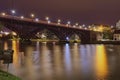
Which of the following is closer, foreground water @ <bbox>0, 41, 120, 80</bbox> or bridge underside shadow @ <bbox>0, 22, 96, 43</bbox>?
foreground water @ <bbox>0, 41, 120, 80</bbox>

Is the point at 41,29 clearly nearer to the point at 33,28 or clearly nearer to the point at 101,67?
the point at 33,28

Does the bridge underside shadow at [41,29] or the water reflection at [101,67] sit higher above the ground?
the bridge underside shadow at [41,29]

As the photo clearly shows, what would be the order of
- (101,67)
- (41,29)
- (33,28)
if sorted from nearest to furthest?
(101,67)
(33,28)
(41,29)

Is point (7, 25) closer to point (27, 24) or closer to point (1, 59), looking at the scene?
point (27, 24)

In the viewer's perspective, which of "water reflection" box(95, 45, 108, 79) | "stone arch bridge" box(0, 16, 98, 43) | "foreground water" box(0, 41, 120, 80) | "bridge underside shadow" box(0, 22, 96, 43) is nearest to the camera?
"foreground water" box(0, 41, 120, 80)

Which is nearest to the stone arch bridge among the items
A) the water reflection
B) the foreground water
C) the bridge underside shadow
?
the bridge underside shadow

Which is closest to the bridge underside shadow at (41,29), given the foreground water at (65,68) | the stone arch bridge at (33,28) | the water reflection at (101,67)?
the stone arch bridge at (33,28)

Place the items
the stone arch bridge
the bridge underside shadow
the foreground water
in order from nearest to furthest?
1. the foreground water
2. the stone arch bridge
3. the bridge underside shadow

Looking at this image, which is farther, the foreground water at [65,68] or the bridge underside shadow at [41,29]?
the bridge underside shadow at [41,29]

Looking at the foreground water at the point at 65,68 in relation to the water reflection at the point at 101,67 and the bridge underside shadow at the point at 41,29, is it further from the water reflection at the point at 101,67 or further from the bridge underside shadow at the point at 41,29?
the bridge underside shadow at the point at 41,29

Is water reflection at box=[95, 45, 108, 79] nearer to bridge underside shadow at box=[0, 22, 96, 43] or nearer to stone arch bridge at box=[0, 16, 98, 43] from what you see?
stone arch bridge at box=[0, 16, 98, 43]

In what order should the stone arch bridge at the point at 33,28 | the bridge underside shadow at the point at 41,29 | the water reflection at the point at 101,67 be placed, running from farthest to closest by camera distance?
the bridge underside shadow at the point at 41,29 < the stone arch bridge at the point at 33,28 < the water reflection at the point at 101,67

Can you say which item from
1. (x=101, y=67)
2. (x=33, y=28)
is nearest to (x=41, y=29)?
(x=33, y=28)

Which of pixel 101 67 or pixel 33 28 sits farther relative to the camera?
pixel 33 28
